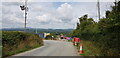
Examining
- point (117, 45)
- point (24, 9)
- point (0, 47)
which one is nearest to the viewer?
point (117, 45)

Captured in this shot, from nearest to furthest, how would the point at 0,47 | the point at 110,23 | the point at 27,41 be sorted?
the point at 110,23 → the point at 0,47 → the point at 27,41

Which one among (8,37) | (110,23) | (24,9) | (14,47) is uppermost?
(24,9)

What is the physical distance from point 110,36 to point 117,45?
1431 mm

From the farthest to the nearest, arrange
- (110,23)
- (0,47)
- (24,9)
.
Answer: (24,9), (0,47), (110,23)

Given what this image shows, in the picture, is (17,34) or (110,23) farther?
(17,34)

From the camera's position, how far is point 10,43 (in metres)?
16.7

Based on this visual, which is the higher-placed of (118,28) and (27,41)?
(118,28)

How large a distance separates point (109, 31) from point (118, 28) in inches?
67.0

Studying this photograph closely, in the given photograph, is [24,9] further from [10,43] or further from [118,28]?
[118,28]

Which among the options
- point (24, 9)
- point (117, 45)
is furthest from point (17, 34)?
point (117, 45)

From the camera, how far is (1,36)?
15.4 meters

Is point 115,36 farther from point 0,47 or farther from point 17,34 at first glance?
point 17,34

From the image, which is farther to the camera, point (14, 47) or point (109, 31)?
point (14, 47)

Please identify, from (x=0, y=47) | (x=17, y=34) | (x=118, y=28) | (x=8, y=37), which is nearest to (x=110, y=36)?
(x=118, y=28)
